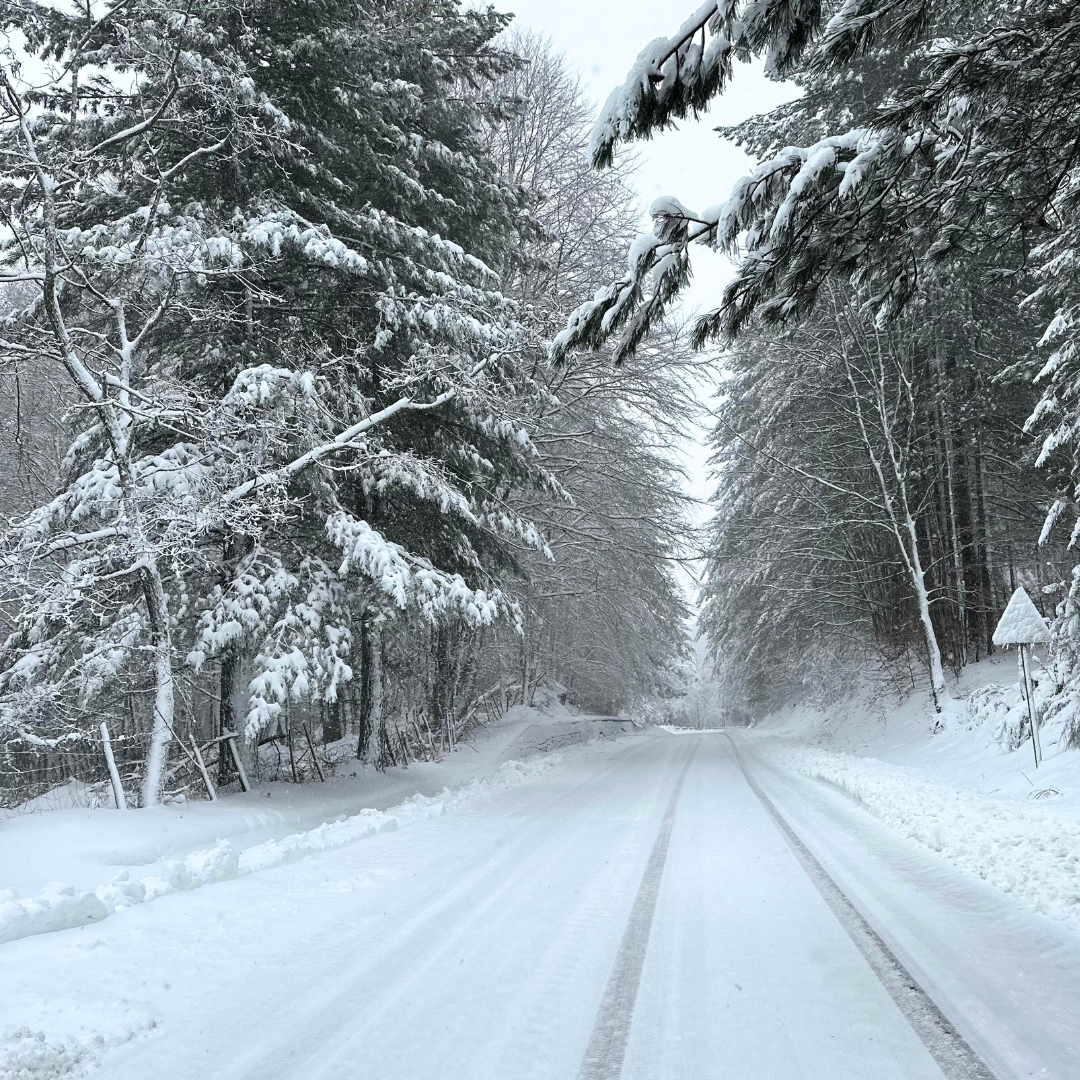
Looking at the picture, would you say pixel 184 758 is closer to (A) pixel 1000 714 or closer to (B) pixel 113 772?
(B) pixel 113 772

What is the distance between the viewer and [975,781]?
36.2ft

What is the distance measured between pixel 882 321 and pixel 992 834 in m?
5.32

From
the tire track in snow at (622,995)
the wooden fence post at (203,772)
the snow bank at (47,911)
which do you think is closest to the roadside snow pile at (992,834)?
the tire track in snow at (622,995)

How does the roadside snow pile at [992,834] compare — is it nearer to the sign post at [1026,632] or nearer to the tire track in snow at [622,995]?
the sign post at [1026,632]

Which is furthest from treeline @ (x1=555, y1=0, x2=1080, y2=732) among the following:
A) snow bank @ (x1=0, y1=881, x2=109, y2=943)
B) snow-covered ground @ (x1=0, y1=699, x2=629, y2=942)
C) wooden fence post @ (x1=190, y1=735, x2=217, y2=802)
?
wooden fence post @ (x1=190, y1=735, x2=217, y2=802)

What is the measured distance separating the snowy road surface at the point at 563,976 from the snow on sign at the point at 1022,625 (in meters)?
5.32

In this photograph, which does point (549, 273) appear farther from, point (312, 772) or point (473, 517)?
point (312, 772)

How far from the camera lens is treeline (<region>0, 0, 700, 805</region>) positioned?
8.08 metres

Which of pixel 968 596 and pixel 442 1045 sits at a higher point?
pixel 968 596

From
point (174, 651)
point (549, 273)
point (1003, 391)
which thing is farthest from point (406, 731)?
point (1003, 391)

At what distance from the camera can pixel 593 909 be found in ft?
17.3

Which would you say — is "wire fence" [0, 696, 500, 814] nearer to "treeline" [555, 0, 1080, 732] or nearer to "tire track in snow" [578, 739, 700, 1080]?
"tire track in snow" [578, 739, 700, 1080]

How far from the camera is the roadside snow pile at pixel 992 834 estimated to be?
5379mm

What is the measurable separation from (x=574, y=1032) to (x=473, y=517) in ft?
25.2
